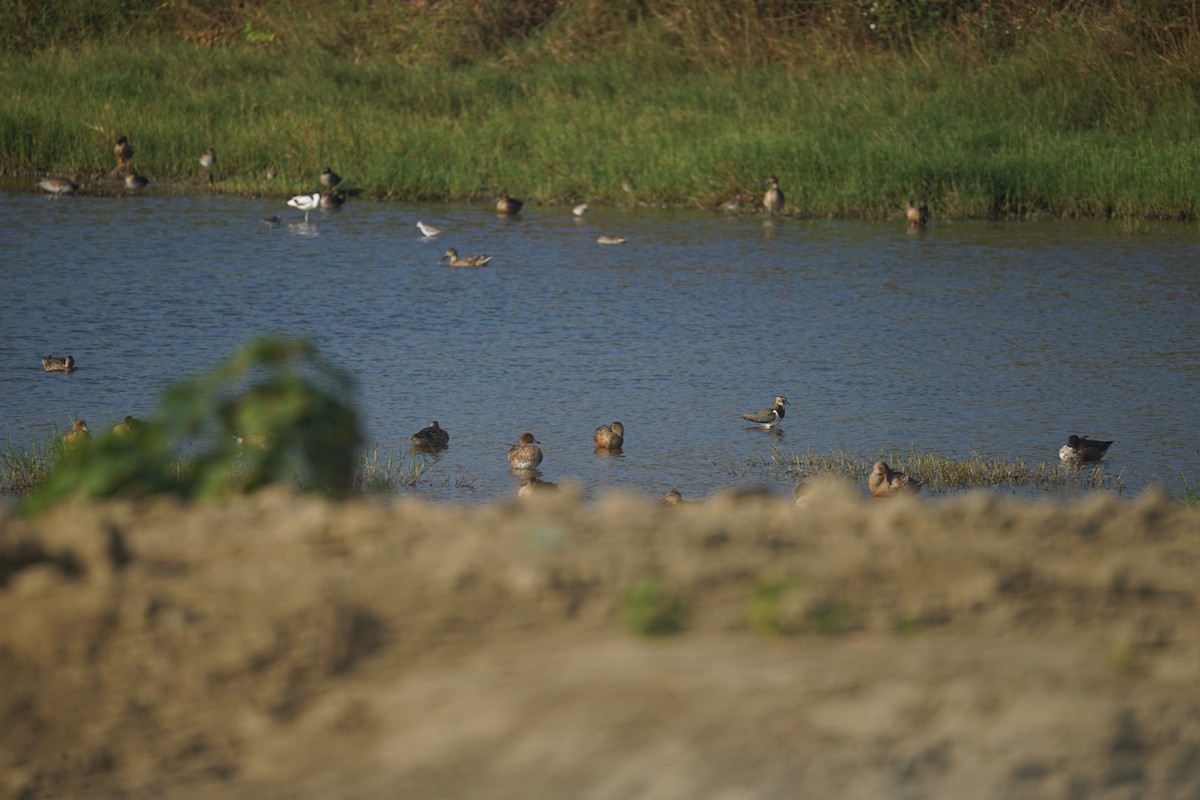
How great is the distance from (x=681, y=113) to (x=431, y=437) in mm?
13163

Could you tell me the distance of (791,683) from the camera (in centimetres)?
353

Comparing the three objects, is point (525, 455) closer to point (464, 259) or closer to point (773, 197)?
point (464, 259)

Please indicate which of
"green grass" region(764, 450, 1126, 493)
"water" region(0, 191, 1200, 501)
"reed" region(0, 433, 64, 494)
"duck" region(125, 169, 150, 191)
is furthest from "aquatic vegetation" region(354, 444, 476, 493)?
"duck" region(125, 169, 150, 191)

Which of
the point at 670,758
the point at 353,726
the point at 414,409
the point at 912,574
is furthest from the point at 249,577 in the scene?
the point at 414,409

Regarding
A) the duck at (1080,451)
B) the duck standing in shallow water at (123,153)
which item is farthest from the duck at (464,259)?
the duck at (1080,451)

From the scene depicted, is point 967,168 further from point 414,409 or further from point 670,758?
point 670,758

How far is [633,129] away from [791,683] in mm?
19626

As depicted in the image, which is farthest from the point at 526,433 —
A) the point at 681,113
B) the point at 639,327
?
the point at 681,113

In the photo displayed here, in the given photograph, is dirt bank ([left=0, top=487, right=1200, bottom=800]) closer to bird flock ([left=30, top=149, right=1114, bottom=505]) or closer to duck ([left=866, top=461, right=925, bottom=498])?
bird flock ([left=30, top=149, right=1114, bottom=505])

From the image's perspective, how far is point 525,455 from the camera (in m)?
10.3

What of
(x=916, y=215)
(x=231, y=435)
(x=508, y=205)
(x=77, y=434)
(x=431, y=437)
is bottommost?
(x=431, y=437)

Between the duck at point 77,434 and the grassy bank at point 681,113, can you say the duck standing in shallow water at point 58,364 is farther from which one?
the grassy bank at point 681,113

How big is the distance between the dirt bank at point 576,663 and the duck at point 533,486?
472 centimetres

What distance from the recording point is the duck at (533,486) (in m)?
8.93
